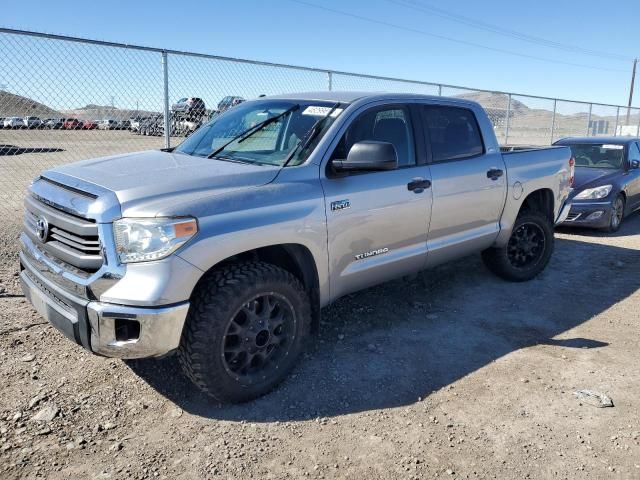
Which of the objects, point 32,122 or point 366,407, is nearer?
point 366,407

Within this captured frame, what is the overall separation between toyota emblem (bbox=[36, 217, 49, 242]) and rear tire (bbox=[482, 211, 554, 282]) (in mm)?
4055

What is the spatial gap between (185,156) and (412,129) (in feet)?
5.91

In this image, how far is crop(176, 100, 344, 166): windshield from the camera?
360cm

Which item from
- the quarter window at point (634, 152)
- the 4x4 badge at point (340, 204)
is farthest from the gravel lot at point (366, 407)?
the quarter window at point (634, 152)

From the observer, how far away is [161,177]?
122 inches

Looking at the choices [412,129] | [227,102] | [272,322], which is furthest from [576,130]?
[272,322]

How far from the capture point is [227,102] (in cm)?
709

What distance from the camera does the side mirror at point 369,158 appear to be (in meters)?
3.35

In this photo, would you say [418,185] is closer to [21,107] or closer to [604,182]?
[21,107]

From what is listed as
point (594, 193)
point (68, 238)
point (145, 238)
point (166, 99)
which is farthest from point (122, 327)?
point (594, 193)

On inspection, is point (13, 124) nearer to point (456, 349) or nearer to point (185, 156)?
point (185, 156)

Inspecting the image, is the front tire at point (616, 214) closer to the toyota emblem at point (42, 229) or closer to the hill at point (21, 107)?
the toyota emblem at point (42, 229)

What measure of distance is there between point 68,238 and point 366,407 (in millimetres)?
2028

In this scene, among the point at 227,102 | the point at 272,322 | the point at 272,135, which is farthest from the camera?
the point at 227,102
